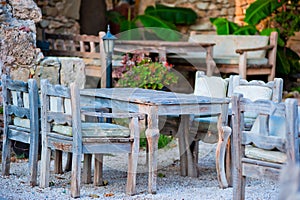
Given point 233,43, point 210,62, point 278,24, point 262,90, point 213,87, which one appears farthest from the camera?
point 278,24

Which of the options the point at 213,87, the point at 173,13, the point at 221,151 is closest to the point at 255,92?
the point at 213,87

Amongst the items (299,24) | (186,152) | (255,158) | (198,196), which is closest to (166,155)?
(186,152)

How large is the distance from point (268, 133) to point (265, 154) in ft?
0.49

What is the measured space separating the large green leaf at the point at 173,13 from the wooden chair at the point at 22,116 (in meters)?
7.41

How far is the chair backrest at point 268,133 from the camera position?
3965 mm

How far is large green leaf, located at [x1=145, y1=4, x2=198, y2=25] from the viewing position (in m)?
13.0

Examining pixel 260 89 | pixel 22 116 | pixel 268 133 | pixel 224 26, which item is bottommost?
pixel 22 116

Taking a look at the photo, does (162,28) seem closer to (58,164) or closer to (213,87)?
(213,87)

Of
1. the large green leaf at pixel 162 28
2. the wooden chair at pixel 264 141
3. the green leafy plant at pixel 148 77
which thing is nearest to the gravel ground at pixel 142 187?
the wooden chair at pixel 264 141

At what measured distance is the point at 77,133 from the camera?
508 centimetres

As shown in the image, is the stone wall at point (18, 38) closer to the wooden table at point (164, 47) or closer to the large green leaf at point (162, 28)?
the wooden table at point (164, 47)

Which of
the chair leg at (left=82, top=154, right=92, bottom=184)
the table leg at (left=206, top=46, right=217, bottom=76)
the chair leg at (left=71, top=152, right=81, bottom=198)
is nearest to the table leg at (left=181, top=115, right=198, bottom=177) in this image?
the chair leg at (left=82, top=154, right=92, bottom=184)

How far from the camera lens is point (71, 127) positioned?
5188 millimetres

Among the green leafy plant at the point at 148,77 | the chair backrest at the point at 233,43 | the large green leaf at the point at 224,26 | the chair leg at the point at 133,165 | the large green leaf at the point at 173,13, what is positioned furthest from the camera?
the large green leaf at the point at 173,13
